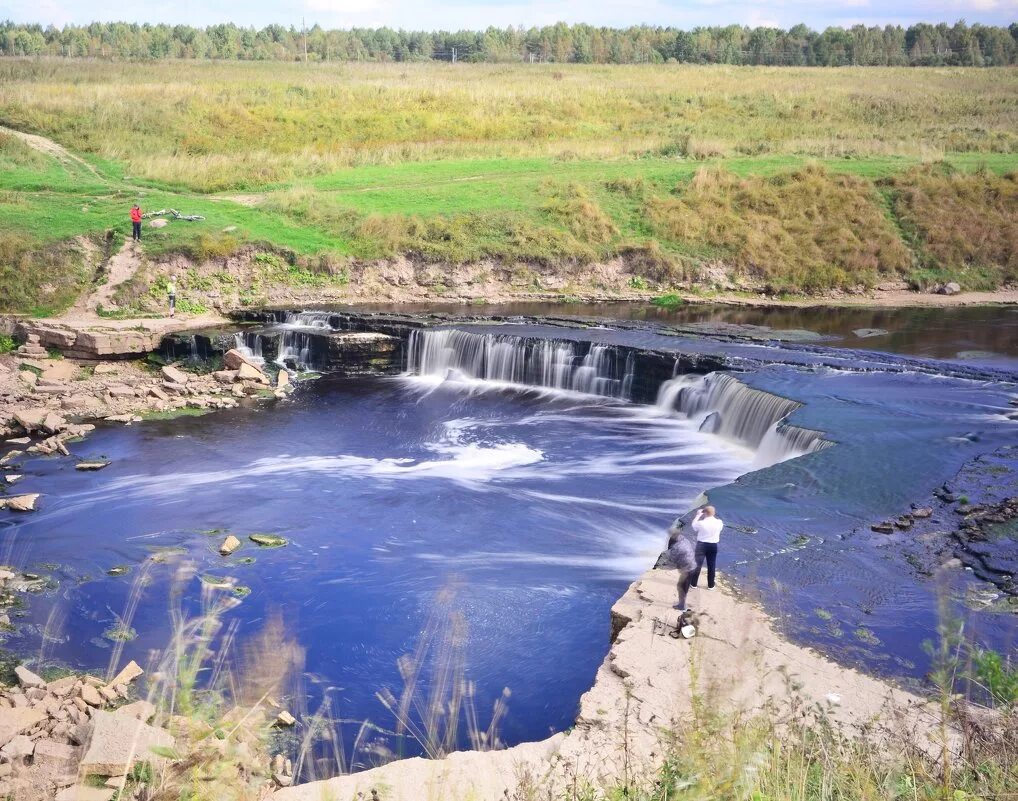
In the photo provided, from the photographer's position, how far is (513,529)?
1622 centimetres

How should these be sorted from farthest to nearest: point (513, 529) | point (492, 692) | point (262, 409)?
point (262, 409) < point (513, 529) < point (492, 692)

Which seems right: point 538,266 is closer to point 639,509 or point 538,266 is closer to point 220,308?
point 220,308

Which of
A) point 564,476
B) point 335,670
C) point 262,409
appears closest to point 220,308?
point 262,409

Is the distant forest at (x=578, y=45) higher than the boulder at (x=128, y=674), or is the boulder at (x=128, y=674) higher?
the distant forest at (x=578, y=45)

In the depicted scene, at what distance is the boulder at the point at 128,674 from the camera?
1087cm

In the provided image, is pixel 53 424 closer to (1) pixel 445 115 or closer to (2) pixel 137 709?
(2) pixel 137 709

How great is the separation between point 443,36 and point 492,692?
115 m

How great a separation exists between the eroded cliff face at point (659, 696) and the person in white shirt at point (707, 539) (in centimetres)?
34

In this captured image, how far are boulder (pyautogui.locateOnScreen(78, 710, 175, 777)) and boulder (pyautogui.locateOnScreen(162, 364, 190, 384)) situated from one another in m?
16.6

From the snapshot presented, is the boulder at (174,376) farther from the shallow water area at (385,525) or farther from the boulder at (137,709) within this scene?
the boulder at (137,709)

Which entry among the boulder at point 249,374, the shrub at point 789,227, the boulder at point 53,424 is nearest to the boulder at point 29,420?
→ the boulder at point 53,424

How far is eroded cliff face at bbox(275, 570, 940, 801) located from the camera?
25.7 feet

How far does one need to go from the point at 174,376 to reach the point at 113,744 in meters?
17.7

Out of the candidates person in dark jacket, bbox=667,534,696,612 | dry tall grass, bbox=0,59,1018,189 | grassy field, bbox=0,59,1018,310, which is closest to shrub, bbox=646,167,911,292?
grassy field, bbox=0,59,1018,310
